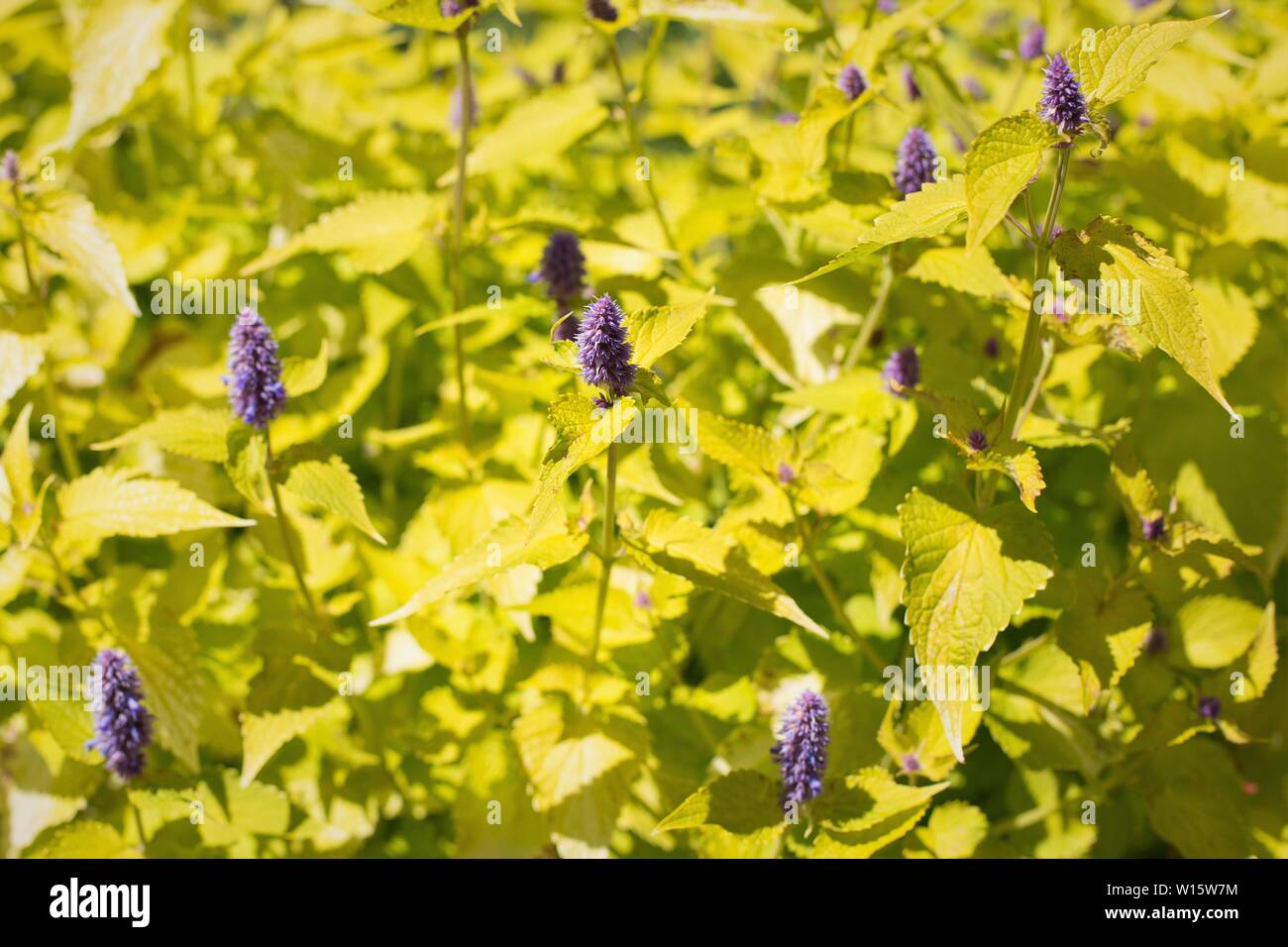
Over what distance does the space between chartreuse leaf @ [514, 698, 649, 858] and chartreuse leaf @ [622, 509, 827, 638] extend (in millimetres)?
446

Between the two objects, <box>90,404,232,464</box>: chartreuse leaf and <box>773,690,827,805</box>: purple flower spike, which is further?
<box>90,404,232,464</box>: chartreuse leaf

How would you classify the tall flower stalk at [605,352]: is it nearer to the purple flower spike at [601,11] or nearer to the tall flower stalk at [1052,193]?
the tall flower stalk at [1052,193]

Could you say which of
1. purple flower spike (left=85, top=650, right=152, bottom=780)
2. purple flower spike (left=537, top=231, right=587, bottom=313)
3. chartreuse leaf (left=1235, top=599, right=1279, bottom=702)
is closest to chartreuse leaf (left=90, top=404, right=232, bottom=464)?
purple flower spike (left=85, top=650, right=152, bottom=780)

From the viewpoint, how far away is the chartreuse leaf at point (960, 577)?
1.66 meters

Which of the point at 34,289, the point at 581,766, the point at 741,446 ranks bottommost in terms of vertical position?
the point at 581,766

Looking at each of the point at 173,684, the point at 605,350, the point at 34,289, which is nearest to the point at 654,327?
the point at 605,350

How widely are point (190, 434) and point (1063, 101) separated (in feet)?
5.34

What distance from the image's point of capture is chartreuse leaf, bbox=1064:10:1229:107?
4.91 feet

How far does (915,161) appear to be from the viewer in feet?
6.83

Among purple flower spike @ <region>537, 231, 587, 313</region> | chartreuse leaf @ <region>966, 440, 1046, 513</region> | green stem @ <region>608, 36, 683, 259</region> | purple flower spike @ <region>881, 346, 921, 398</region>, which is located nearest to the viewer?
chartreuse leaf @ <region>966, 440, 1046, 513</region>

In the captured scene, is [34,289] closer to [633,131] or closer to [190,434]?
[190,434]

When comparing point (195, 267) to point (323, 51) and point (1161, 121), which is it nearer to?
point (323, 51)

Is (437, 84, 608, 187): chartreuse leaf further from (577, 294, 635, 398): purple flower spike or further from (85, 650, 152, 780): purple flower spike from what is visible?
(85, 650, 152, 780): purple flower spike
